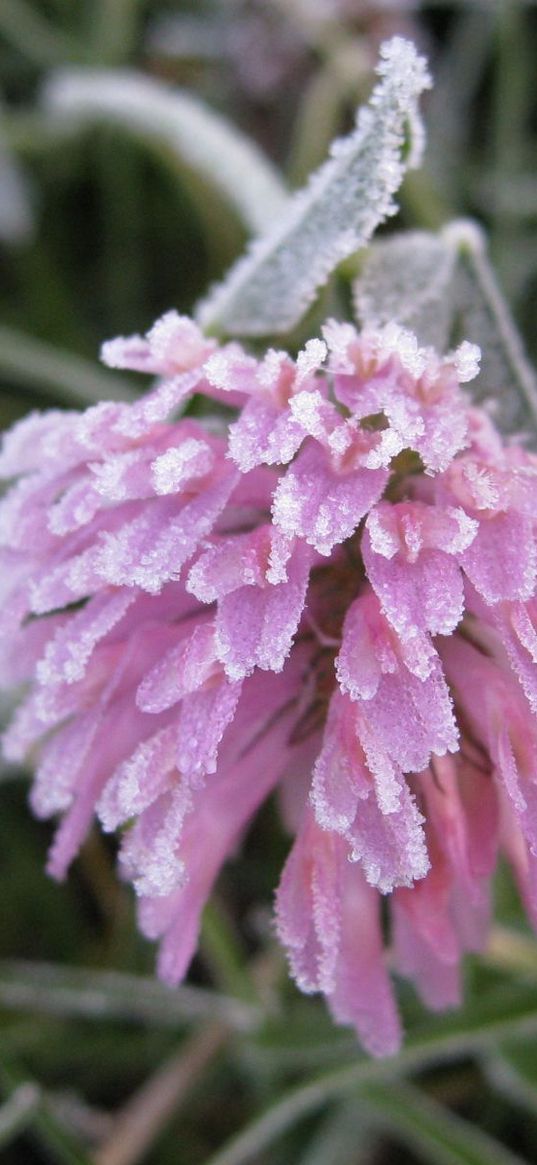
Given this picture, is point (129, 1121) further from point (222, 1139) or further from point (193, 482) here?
point (193, 482)

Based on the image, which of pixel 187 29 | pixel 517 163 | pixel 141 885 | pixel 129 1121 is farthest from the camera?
pixel 187 29

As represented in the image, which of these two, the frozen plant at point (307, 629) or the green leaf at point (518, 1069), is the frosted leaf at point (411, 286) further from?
the green leaf at point (518, 1069)

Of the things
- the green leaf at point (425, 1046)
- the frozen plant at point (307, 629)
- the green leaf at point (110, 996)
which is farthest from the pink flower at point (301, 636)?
the green leaf at point (110, 996)

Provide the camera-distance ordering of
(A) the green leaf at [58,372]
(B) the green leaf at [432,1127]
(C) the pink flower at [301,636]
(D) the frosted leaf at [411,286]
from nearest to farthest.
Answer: (C) the pink flower at [301,636]
(D) the frosted leaf at [411,286]
(B) the green leaf at [432,1127]
(A) the green leaf at [58,372]

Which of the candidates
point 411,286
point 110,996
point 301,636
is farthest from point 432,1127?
point 411,286

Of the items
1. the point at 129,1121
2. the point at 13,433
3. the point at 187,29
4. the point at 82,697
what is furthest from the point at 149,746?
the point at 187,29
